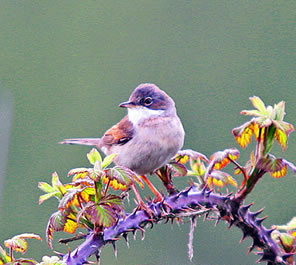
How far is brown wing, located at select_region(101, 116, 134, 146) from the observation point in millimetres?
4074

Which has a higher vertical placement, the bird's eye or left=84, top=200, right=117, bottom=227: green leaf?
left=84, top=200, right=117, bottom=227: green leaf

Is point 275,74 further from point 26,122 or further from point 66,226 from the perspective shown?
point 66,226

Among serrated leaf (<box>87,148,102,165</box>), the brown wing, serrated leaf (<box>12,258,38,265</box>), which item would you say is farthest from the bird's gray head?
serrated leaf (<box>12,258,38,265</box>)

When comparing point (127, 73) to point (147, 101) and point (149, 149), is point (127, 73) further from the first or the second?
point (149, 149)

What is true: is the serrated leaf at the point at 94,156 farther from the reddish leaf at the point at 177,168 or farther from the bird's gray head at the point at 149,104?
the bird's gray head at the point at 149,104

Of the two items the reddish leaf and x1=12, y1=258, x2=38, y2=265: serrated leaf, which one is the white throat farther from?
x1=12, y1=258, x2=38, y2=265: serrated leaf

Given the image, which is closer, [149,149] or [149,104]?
[149,149]

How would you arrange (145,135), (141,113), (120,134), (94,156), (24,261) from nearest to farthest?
(24,261)
(94,156)
(145,135)
(120,134)
(141,113)

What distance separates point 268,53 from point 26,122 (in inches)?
168

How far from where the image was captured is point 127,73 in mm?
10727

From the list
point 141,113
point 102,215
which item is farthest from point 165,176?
point 141,113

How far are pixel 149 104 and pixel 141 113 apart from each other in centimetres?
9

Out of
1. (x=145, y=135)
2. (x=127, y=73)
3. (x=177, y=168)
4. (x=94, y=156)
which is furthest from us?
A: (x=127, y=73)

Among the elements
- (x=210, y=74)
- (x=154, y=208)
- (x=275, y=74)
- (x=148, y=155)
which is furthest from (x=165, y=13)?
(x=154, y=208)
